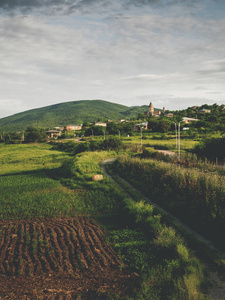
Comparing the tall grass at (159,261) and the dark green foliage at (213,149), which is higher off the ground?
the dark green foliage at (213,149)

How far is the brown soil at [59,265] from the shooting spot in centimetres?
685

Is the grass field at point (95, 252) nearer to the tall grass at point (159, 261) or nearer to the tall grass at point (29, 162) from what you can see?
the tall grass at point (159, 261)

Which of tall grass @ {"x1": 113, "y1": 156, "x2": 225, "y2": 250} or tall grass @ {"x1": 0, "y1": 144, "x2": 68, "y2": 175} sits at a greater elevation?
tall grass @ {"x1": 113, "y1": 156, "x2": 225, "y2": 250}

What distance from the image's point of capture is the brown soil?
6.85 m

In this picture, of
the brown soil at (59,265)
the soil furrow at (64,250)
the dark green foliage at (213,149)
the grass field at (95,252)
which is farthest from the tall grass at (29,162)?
the brown soil at (59,265)

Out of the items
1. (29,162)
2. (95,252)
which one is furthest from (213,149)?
(29,162)

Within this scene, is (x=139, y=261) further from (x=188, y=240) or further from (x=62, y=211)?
(x=62, y=211)

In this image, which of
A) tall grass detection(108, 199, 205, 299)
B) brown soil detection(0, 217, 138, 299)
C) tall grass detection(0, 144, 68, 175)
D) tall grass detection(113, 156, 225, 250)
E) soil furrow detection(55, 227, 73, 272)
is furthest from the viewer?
tall grass detection(0, 144, 68, 175)

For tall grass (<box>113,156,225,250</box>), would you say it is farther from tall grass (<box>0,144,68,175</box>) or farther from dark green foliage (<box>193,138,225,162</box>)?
tall grass (<box>0,144,68,175</box>)

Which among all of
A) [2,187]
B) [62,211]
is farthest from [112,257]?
[2,187]

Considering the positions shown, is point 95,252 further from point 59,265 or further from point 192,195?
point 192,195

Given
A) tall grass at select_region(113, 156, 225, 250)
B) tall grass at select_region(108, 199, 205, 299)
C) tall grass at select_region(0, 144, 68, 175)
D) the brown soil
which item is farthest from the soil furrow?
tall grass at select_region(0, 144, 68, 175)

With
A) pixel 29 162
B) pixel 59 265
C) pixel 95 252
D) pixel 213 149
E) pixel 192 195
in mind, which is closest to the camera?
pixel 59 265

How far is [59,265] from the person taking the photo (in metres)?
8.14
